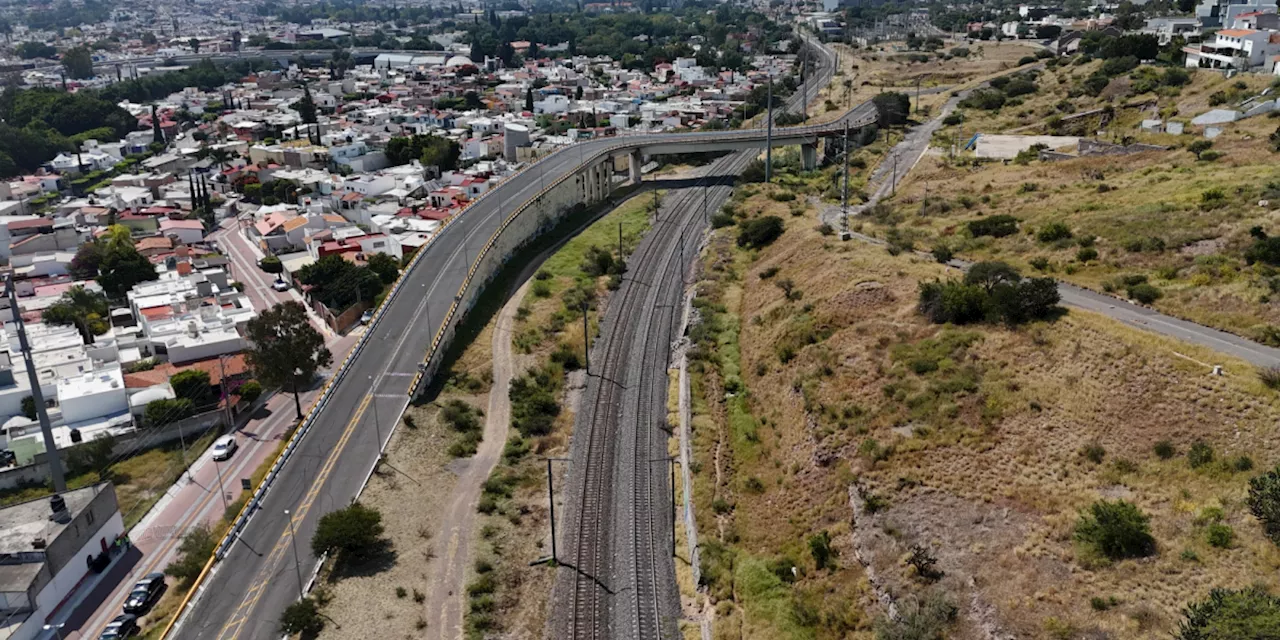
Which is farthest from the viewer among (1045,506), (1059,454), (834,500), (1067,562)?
(834,500)

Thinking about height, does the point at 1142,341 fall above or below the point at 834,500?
above

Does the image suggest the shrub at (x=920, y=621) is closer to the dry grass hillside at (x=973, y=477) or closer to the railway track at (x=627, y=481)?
the dry grass hillside at (x=973, y=477)

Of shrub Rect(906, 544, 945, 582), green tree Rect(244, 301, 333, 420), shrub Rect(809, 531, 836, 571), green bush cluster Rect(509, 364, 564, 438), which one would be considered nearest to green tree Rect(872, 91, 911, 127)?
green bush cluster Rect(509, 364, 564, 438)

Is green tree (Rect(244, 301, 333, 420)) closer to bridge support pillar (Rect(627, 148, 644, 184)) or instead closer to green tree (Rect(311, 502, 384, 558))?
green tree (Rect(311, 502, 384, 558))

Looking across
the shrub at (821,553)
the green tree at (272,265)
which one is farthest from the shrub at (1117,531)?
the green tree at (272,265)

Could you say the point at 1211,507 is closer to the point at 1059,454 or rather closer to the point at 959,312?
the point at 1059,454

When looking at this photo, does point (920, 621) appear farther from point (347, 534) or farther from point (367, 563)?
point (347, 534)

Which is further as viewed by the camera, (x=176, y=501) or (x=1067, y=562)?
(x=176, y=501)

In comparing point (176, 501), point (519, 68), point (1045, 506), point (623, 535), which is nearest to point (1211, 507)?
point (1045, 506)
